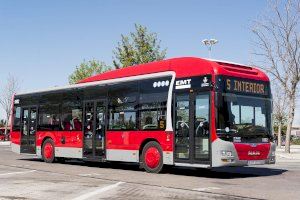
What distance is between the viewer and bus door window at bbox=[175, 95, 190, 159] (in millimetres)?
14617

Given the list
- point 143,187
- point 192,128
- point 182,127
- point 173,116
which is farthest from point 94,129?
point 143,187

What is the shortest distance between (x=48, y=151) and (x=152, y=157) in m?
6.63

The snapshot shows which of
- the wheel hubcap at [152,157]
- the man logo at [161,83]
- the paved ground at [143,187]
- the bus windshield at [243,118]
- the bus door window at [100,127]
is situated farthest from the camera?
the bus door window at [100,127]

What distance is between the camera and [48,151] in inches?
824

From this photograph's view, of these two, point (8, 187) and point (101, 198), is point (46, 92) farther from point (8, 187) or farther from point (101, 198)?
point (101, 198)

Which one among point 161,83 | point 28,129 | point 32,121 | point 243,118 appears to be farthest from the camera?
point 28,129

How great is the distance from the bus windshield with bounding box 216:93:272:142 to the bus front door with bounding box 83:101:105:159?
17.5 feet

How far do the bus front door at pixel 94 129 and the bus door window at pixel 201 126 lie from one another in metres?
4.58

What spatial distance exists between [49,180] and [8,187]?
6.01 ft

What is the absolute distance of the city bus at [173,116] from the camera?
14023 mm

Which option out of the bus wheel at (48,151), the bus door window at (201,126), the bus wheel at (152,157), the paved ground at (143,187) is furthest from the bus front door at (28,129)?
the bus door window at (201,126)

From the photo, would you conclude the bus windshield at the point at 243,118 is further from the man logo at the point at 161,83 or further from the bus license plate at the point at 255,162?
the man logo at the point at 161,83

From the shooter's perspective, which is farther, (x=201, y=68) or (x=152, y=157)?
(x=152, y=157)

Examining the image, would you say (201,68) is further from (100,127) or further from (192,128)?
(100,127)
